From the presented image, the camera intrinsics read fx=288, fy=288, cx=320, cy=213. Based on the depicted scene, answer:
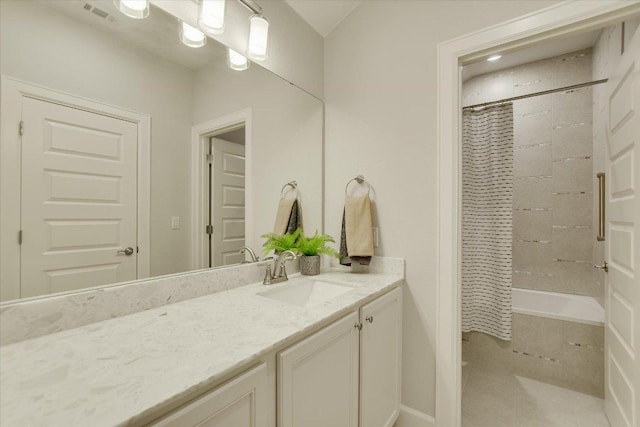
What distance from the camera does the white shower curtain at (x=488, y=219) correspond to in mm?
2154

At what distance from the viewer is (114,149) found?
1003 millimetres

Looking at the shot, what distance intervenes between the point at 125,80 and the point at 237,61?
56 cm

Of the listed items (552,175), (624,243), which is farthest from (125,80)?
(552,175)

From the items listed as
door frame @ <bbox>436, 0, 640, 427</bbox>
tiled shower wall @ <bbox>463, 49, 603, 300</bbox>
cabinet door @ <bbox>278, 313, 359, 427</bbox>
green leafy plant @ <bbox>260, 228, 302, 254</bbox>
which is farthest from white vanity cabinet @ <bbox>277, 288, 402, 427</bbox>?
tiled shower wall @ <bbox>463, 49, 603, 300</bbox>

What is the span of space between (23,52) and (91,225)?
1.72 ft

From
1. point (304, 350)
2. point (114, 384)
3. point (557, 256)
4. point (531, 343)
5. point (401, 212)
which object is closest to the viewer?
point (114, 384)

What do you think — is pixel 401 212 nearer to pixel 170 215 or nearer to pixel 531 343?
pixel 170 215

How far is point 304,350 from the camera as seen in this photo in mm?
896

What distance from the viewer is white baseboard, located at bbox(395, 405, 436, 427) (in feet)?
5.11

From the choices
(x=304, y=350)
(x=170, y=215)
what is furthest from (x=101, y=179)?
(x=304, y=350)

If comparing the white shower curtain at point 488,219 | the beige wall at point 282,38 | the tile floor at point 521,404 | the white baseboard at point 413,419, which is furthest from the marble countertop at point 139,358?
the white shower curtain at point 488,219

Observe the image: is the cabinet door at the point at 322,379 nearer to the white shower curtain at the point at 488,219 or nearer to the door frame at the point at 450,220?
the door frame at the point at 450,220

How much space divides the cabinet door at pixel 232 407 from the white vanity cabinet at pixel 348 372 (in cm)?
8

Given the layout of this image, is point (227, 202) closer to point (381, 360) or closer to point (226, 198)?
point (226, 198)
